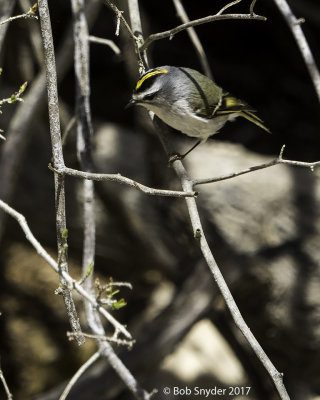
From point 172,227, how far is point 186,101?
116 centimetres

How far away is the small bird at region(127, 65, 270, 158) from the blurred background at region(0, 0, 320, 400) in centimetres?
58

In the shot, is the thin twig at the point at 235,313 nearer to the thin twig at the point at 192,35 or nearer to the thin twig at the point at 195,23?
the thin twig at the point at 195,23

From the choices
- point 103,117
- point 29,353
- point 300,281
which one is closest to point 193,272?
point 300,281

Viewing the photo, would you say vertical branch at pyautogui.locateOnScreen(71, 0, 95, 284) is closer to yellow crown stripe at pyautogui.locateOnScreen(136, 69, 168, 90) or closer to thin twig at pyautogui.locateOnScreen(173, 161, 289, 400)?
yellow crown stripe at pyautogui.locateOnScreen(136, 69, 168, 90)

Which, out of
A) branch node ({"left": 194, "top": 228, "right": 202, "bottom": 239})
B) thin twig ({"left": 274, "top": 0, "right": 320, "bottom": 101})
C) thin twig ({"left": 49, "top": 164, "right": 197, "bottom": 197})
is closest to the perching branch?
branch node ({"left": 194, "top": 228, "right": 202, "bottom": 239})

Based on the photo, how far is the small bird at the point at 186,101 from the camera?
108 inches

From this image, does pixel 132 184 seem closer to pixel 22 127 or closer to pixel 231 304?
pixel 231 304

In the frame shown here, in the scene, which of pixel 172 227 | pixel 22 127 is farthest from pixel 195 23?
pixel 172 227

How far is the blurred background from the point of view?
3.53 m

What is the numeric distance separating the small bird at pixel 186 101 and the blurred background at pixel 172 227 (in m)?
0.58

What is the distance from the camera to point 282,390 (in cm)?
150

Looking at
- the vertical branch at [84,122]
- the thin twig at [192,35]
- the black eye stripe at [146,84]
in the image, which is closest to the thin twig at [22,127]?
the vertical branch at [84,122]

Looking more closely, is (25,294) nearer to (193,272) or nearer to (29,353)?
(29,353)

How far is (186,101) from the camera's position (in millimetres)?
2971
